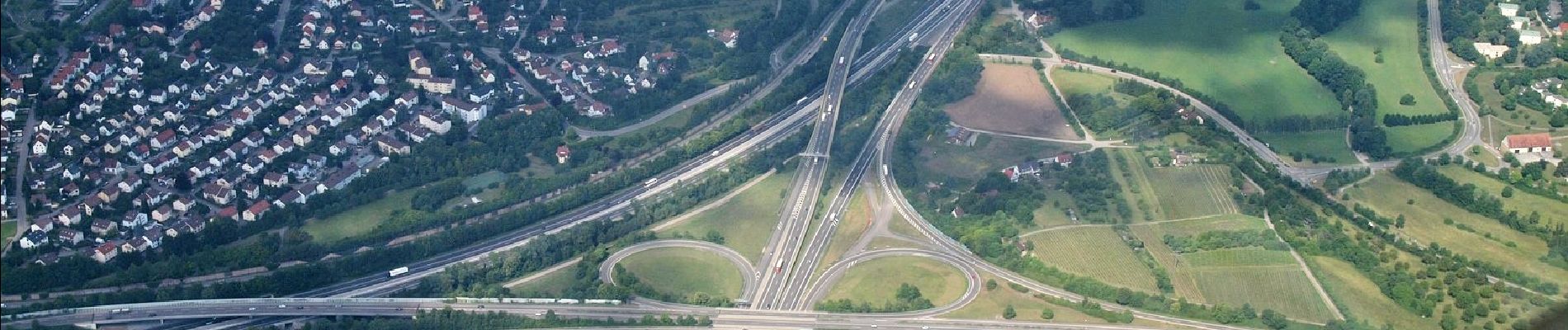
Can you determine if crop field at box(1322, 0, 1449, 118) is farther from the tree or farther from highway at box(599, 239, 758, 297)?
highway at box(599, 239, 758, 297)

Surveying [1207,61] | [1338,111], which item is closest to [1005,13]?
[1207,61]

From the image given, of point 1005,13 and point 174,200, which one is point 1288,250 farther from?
point 174,200

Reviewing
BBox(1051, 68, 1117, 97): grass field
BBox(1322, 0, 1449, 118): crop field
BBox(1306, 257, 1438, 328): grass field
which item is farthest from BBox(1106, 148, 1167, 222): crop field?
BBox(1322, 0, 1449, 118): crop field

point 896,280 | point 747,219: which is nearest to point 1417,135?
point 896,280

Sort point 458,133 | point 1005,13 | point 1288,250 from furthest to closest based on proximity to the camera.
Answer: point 1005,13 → point 458,133 → point 1288,250

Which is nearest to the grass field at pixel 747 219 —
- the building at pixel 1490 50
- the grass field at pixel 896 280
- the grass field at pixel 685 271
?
the grass field at pixel 685 271

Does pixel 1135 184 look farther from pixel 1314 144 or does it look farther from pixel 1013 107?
pixel 1013 107
